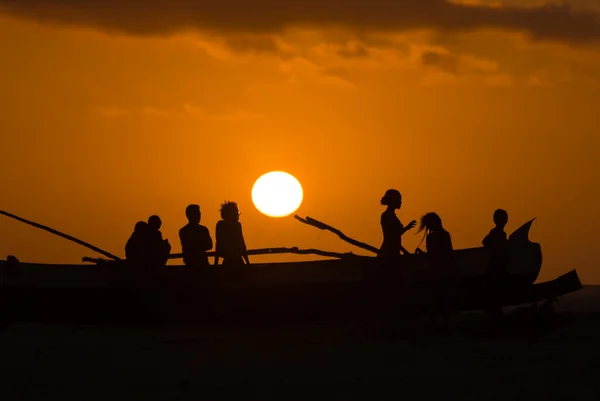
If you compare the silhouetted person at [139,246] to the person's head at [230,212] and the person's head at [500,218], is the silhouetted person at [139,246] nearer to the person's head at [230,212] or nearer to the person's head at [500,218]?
the person's head at [230,212]

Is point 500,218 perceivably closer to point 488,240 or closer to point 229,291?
point 488,240

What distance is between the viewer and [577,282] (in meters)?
18.2

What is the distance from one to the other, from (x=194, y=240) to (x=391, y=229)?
4097 millimetres

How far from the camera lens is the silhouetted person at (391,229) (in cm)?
1616

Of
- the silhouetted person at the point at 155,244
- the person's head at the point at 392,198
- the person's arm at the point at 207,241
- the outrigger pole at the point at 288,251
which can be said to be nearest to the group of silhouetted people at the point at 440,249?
the person's head at the point at 392,198

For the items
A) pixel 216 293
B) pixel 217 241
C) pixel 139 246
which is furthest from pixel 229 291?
pixel 139 246

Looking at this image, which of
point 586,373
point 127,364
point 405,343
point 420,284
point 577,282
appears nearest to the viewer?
point 586,373

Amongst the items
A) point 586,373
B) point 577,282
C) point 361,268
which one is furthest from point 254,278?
point 586,373

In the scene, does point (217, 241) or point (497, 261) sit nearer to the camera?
point (497, 261)

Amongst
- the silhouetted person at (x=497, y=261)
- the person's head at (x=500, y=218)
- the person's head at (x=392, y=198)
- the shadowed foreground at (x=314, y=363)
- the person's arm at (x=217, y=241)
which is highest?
the person's arm at (x=217, y=241)

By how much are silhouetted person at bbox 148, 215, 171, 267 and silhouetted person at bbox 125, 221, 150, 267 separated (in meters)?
0.08

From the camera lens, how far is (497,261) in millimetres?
17500

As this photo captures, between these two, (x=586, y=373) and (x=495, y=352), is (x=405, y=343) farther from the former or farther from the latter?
(x=586, y=373)

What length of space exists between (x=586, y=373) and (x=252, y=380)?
3889 mm
